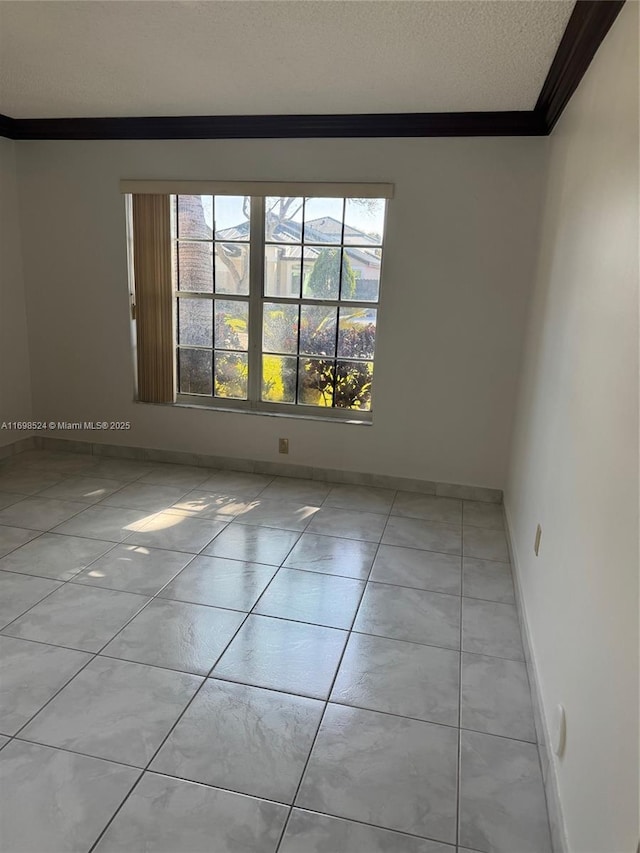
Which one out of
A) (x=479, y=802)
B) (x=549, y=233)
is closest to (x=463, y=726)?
(x=479, y=802)

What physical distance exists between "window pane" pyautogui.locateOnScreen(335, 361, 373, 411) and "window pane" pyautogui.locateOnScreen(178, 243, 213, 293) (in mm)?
1091

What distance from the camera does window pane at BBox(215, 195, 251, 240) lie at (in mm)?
3973

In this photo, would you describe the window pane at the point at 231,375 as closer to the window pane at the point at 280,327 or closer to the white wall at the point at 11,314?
the window pane at the point at 280,327

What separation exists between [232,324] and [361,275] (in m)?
0.97

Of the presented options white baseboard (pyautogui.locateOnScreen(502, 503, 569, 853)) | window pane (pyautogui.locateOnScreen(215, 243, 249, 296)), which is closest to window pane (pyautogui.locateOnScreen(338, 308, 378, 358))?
window pane (pyautogui.locateOnScreen(215, 243, 249, 296))

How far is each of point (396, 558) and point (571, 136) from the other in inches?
82.9

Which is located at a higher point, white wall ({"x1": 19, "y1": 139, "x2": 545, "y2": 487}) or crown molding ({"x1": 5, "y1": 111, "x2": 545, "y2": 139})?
crown molding ({"x1": 5, "y1": 111, "x2": 545, "y2": 139})

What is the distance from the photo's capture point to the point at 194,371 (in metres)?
4.37

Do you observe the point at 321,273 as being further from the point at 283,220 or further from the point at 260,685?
the point at 260,685

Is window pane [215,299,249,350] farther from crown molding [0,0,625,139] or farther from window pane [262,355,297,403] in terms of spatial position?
crown molding [0,0,625,139]

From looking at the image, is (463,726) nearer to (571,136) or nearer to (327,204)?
(571,136)

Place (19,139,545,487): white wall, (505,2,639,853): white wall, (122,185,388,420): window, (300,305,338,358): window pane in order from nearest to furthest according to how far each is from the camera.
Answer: (505,2,639,853): white wall < (19,139,545,487): white wall < (122,185,388,420): window < (300,305,338,358): window pane

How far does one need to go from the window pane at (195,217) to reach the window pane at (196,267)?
0.22 ft

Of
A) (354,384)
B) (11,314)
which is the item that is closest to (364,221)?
(354,384)
